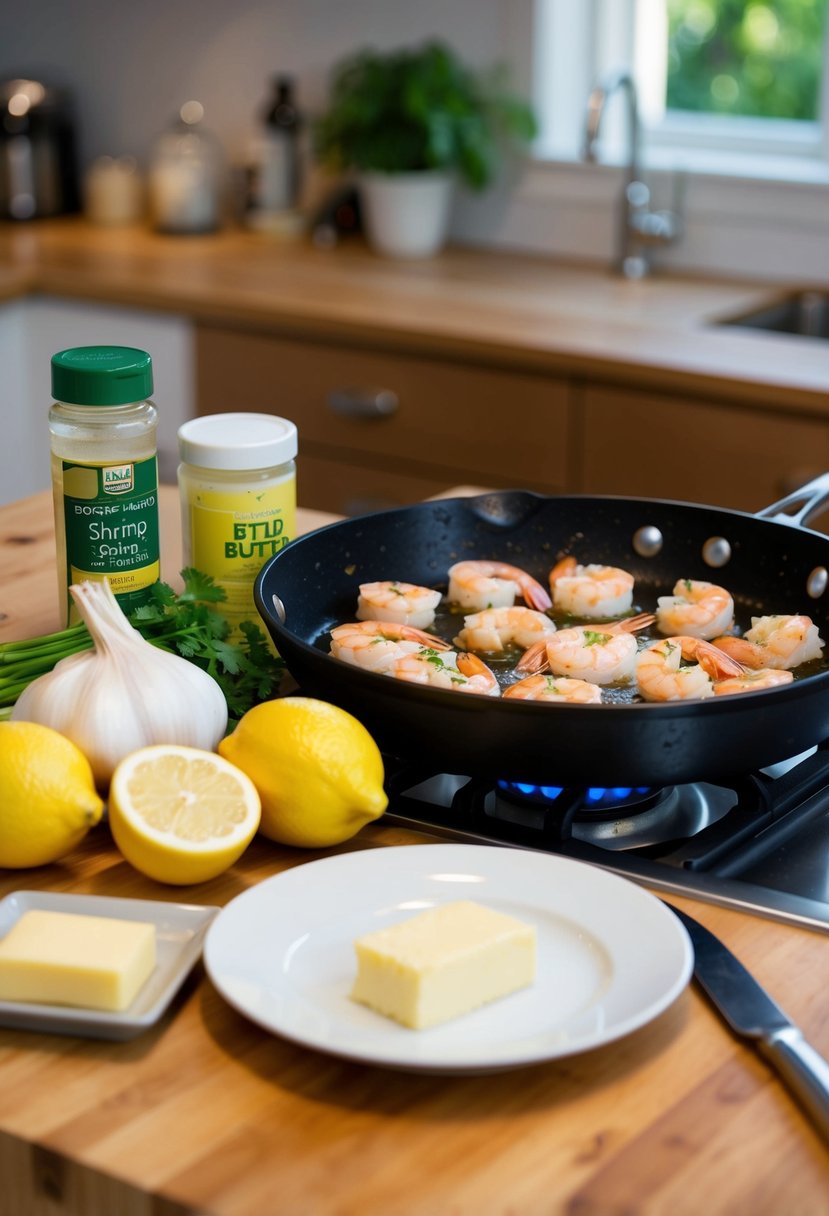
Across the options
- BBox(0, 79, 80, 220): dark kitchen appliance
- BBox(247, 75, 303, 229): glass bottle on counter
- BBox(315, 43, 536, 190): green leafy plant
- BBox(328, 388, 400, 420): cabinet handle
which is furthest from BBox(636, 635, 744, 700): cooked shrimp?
BBox(0, 79, 80, 220): dark kitchen appliance

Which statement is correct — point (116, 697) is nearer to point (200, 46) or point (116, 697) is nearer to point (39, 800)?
point (39, 800)

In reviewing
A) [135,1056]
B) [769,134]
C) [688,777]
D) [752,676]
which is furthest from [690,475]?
[135,1056]

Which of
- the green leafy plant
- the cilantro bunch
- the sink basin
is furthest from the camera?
the green leafy plant

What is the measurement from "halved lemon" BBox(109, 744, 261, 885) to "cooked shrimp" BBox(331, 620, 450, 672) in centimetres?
20

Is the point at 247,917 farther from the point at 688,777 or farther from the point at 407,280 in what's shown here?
the point at 407,280

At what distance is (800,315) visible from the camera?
2961mm

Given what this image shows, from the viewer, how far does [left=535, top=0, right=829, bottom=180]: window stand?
3166 millimetres

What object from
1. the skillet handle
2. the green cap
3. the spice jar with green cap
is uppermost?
the green cap

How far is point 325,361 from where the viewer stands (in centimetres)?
276

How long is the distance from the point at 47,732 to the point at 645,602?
2.02 ft

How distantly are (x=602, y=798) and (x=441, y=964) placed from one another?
1.04 ft

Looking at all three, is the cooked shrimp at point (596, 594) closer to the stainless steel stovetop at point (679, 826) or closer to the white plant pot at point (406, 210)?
the stainless steel stovetop at point (679, 826)

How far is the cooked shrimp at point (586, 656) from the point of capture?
115 centimetres

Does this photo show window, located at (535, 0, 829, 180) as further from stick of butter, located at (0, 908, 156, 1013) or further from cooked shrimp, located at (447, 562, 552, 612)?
stick of butter, located at (0, 908, 156, 1013)
